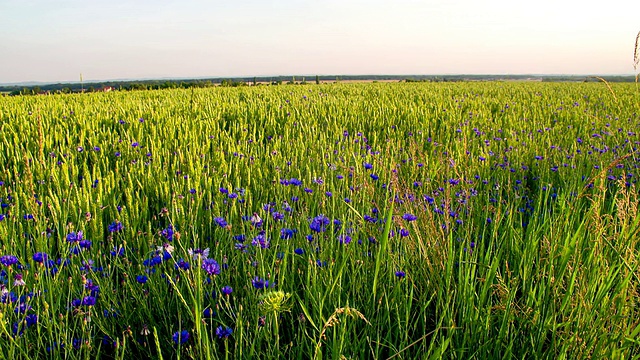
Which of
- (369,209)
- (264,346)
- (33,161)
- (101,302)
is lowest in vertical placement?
(264,346)

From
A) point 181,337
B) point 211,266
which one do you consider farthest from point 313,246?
point 181,337

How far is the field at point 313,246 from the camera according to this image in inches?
53.1

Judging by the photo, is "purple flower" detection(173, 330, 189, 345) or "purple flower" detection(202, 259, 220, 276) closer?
"purple flower" detection(173, 330, 189, 345)

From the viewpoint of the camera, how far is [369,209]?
231 centimetres

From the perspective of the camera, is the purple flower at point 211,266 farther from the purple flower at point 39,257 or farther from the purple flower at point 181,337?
the purple flower at point 39,257

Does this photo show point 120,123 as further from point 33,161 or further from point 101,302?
point 101,302

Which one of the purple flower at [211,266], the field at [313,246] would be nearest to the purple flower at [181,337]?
the field at [313,246]

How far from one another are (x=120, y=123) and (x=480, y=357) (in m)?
4.67

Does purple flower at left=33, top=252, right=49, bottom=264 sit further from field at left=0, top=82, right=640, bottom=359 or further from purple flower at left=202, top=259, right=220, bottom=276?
purple flower at left=202, top=259, right=220, bottom=276

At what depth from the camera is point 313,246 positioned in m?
1.81

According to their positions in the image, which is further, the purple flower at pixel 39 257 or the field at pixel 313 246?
the purple flower at pixel 39 257

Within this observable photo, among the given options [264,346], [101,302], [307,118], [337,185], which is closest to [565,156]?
[337,185]

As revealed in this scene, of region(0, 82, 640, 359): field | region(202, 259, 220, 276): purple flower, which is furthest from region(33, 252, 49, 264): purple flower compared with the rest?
region(202, 259, 220, 276): purple flower

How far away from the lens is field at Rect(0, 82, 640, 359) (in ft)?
4.42
